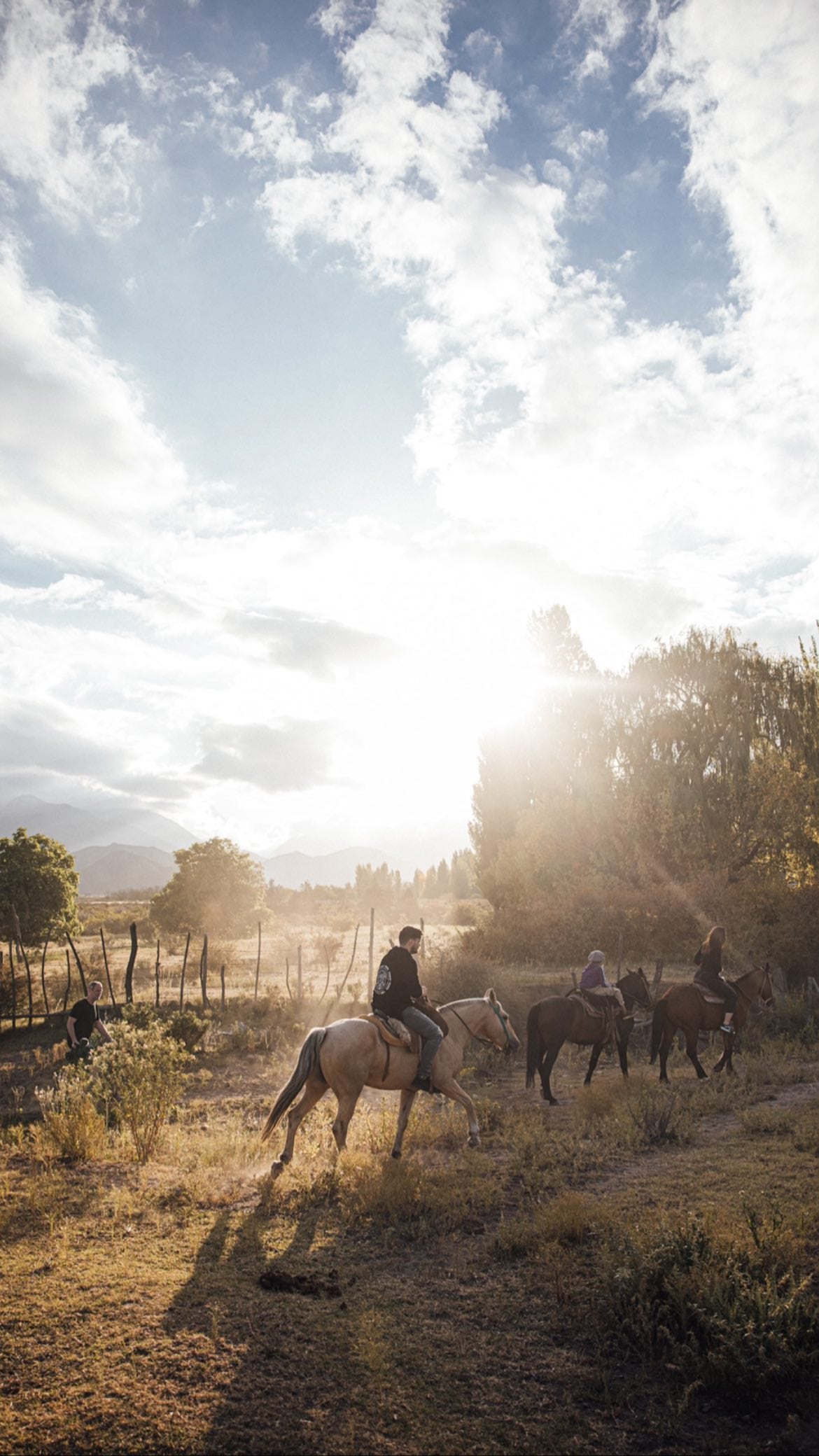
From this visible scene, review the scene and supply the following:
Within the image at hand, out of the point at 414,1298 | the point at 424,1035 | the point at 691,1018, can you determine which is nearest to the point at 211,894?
the point at 691,1018

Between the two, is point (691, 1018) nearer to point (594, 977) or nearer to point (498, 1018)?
point (594, 977)

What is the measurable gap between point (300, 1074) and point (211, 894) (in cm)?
2898

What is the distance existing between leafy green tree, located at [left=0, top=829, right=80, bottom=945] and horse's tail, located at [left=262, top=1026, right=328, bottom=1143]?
18.8 metres

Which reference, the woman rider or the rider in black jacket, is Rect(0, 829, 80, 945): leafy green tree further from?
the woman rider

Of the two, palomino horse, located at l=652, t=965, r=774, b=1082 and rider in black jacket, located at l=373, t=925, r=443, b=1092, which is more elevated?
rider in black jacket, located at l=373, t=925, r=443, b=1092

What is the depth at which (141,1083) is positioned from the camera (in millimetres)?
8992

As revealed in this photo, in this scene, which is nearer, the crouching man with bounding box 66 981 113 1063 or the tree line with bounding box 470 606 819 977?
the crouching man with bounding box 66 981 113 1063

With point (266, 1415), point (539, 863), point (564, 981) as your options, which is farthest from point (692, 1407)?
point (539, 863)

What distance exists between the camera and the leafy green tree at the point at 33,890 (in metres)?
24.1

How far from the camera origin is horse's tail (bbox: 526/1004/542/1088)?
39.5ft

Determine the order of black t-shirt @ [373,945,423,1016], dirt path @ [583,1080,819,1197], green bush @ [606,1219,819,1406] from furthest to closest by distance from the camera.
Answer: black t-shirt @ [373,945,423,1016]
dirt path @ [583,1080,819,1197]
green bush @ [606,1219,819,1406]

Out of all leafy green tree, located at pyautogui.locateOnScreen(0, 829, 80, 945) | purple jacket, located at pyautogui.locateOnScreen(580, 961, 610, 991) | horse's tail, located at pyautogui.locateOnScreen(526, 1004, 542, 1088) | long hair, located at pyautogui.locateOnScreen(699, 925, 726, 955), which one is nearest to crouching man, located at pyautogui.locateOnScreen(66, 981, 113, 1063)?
horse's tail, located at pyautogui.locateOnScreen(526, 1004, 542, 1088)

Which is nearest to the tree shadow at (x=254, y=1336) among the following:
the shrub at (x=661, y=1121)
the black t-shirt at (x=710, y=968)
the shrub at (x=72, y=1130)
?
the shrub at (x=72, y=1130)

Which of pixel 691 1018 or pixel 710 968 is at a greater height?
pixel 710 968
